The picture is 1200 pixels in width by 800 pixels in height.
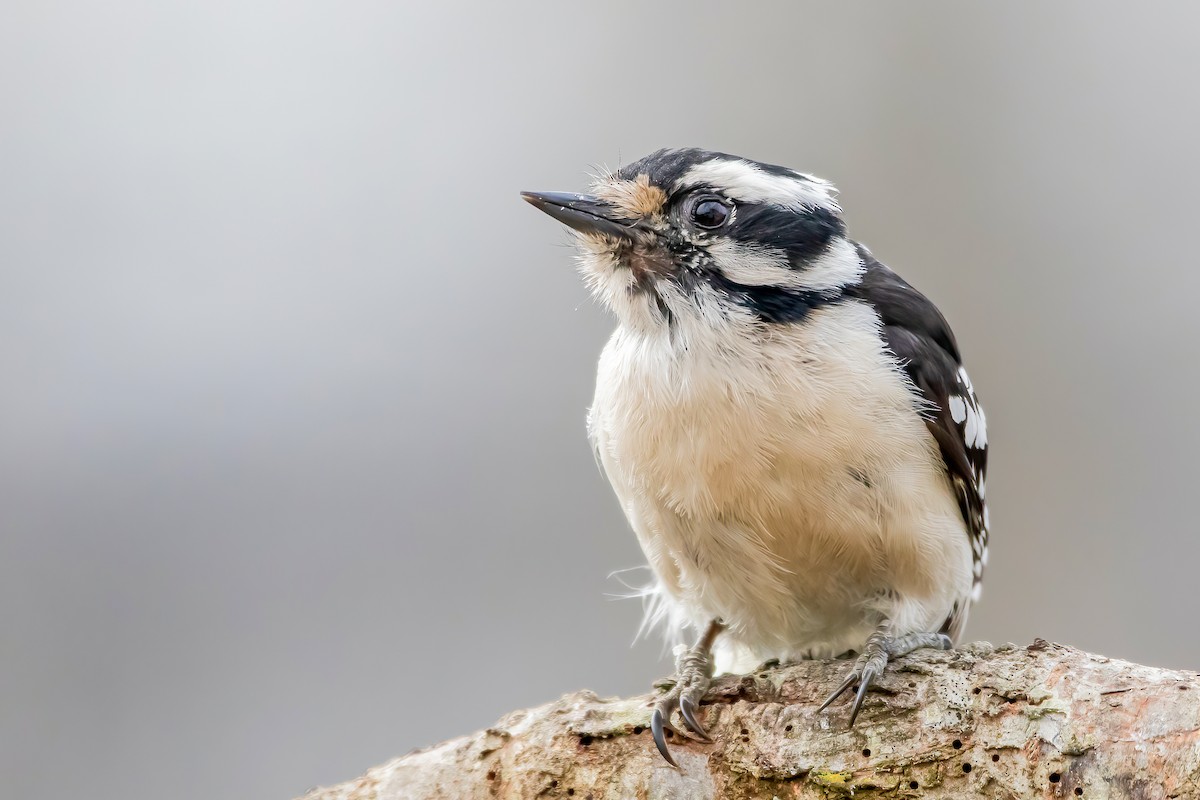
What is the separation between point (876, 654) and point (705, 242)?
970mm

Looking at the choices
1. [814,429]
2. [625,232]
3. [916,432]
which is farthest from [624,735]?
[625,232]

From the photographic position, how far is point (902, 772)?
6.36 feet

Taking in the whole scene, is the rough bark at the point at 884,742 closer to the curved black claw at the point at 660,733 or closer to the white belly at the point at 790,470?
the curved black claw at the point at 660,733

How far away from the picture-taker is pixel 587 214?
95.4 inches

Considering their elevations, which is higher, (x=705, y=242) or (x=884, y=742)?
(x=705, y=242)

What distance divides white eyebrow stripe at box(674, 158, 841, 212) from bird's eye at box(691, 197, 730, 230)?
0.12ft

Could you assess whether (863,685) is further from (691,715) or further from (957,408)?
(957,408)

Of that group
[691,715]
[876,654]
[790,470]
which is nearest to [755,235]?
[790,470]

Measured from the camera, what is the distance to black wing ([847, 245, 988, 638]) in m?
2.43

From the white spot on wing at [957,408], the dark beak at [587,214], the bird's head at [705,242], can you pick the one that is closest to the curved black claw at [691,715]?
the bird's head at [705,242]

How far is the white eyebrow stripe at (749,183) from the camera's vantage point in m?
2.40

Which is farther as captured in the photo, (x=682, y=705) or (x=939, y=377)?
(x=939, y=377)

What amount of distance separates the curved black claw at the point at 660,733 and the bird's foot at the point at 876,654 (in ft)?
1.08

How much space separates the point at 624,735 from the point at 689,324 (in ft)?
2.95
